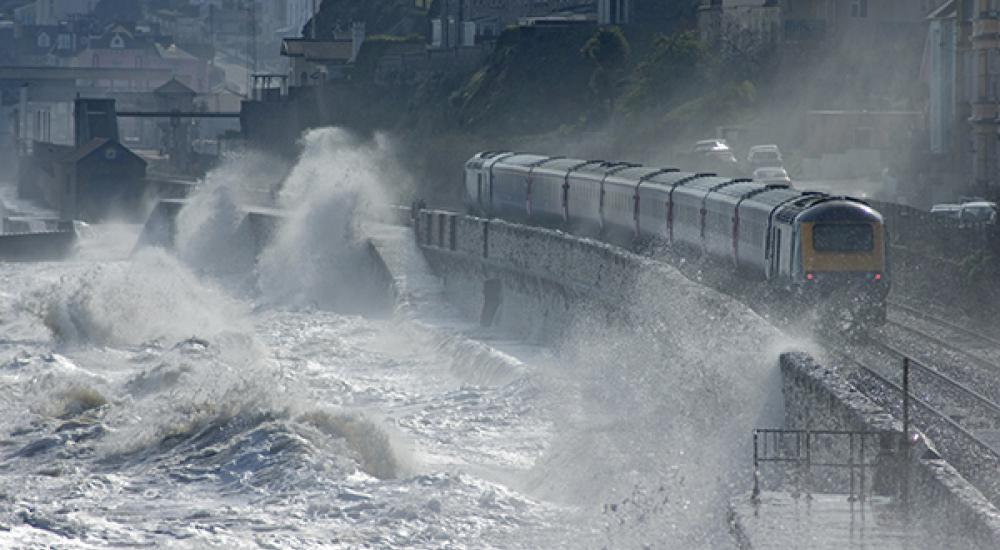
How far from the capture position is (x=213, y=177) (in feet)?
234

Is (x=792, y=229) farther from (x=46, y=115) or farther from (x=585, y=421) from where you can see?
(x=46, y=115)

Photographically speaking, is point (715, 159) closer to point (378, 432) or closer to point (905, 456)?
point (378, 432)

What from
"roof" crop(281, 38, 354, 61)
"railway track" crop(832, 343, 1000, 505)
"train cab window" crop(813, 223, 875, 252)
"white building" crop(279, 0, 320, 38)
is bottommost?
"railway track" crop(832, 343, 1000, 505)

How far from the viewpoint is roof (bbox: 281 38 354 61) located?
344 feet

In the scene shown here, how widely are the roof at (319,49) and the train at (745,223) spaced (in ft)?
201

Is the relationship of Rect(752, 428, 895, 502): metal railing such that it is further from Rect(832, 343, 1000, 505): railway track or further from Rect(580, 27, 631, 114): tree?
Rect(580, 27, 631, 114): tree

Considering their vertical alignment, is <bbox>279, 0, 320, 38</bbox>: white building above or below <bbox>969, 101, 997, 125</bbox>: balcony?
above

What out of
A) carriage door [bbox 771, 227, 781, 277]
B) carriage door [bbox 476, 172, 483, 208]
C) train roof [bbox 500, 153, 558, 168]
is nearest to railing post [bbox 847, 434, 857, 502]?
carriage door [bbox 771, 227, 781, 277]

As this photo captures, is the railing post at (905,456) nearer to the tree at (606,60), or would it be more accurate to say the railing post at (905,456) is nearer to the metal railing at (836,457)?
the metal railing at (836,457)

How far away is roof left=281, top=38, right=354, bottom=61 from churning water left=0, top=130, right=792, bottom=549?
207ft

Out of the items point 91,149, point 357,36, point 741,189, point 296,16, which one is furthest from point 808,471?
point 296,16

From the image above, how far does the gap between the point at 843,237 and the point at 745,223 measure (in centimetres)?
268

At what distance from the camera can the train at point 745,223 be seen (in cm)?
2800

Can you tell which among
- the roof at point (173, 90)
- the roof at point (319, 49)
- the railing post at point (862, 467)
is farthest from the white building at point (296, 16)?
the railing post at point (862, 467)
